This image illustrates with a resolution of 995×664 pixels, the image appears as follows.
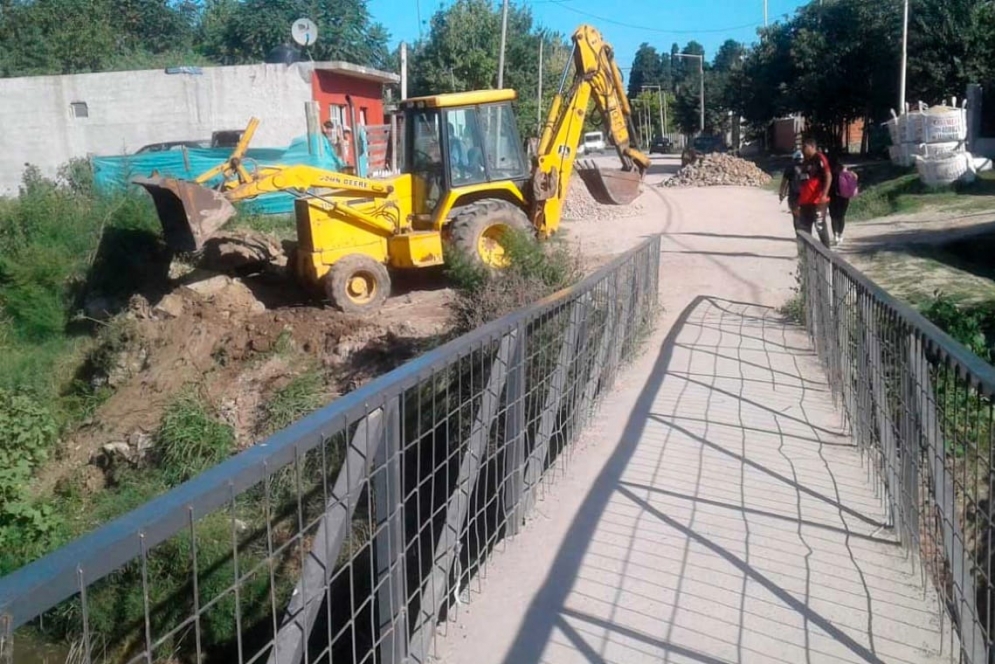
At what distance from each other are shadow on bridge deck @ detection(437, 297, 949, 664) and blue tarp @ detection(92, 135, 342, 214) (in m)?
14.4

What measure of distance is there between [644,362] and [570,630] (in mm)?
5036

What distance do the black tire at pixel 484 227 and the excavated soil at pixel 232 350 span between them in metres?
0.86

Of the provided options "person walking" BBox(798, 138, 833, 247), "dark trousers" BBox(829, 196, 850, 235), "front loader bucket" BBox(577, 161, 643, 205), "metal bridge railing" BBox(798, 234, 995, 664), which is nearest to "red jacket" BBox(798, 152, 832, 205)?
"person walking" BBox(798, 138, 833, 247)

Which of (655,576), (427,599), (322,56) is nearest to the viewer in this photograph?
(427,599)


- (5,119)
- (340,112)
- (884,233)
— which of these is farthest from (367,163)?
(884,233)

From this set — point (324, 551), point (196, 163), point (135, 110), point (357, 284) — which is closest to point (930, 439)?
point (324, 551)

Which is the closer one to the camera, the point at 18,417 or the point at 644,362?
the point at 644,362

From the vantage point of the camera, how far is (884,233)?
1866 centimetres

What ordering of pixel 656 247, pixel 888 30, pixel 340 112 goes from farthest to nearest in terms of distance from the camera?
pixel 888 30 → pixel 340 112 → pixel 656 247

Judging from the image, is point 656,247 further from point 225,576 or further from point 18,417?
point 18,417

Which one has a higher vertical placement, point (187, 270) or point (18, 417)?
point (187, 270)

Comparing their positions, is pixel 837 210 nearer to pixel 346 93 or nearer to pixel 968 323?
pixel 968 323

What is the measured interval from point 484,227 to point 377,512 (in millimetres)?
10858

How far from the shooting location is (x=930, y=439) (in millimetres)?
3916
